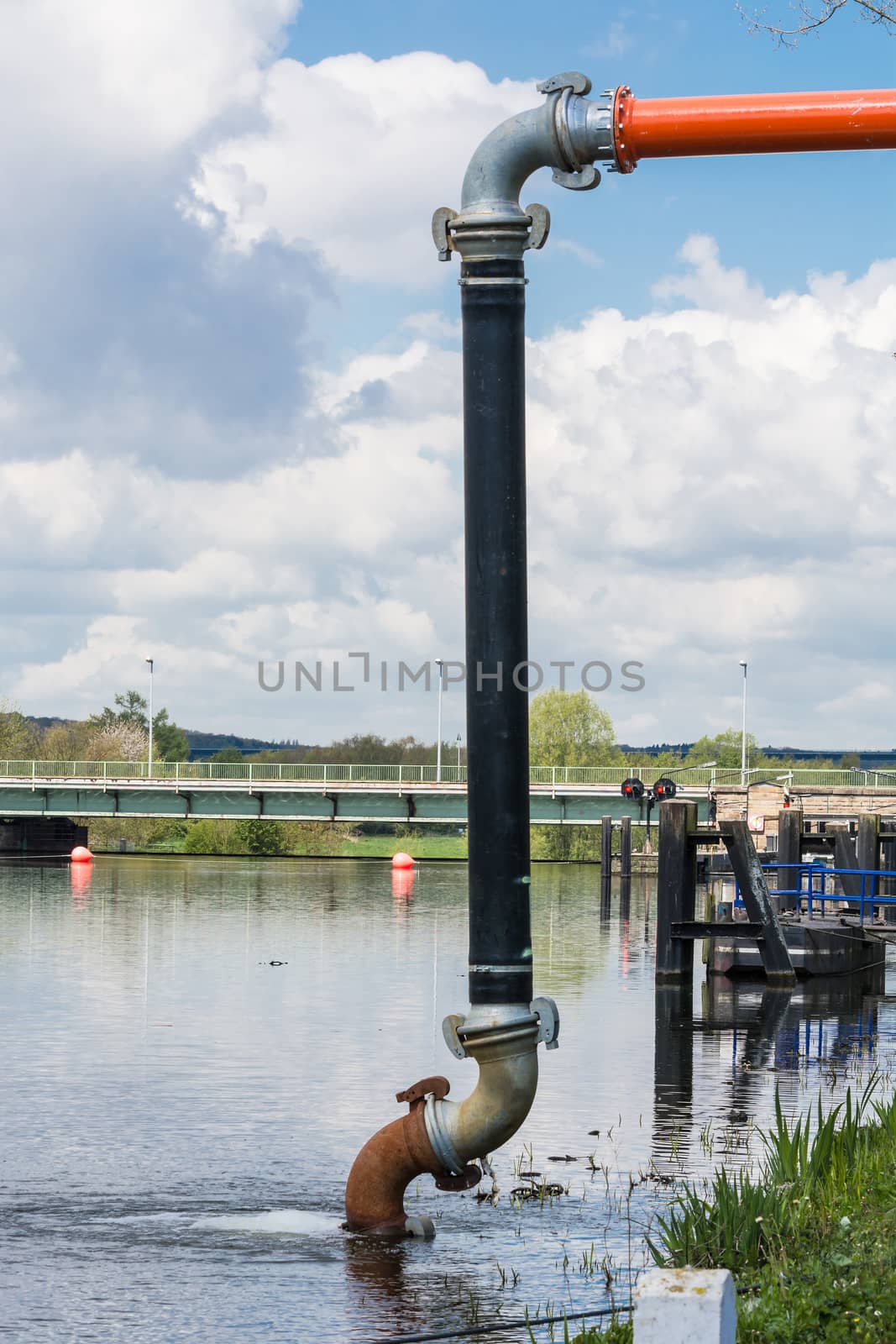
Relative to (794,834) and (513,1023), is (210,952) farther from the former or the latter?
(513,1023)

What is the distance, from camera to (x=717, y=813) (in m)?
73.6

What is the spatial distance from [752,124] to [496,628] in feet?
9.50

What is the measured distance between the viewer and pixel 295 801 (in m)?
76.1

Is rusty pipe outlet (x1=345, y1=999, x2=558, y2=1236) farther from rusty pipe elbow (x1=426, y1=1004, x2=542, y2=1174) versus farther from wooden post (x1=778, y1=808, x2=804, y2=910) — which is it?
wooden post (x1=778, y1=808, x2=804, y2=910)

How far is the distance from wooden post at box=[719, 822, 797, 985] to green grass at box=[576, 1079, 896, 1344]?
545 inches

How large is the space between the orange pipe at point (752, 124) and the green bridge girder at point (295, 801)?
63345mm

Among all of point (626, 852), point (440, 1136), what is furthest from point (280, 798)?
point (440, 1136)

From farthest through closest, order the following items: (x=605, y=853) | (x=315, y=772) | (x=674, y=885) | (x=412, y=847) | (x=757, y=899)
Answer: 1. (x=412, y=847)
2. (x=315, y=772)
3. (x=605, y=853)
4. (x=674, y=885)
5. (x=757, y=899)

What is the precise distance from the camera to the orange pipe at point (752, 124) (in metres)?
8.41

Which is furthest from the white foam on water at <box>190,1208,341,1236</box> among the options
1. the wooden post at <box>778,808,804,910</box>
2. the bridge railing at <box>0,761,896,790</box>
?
the bridge railing at <box>0,761,896,790</box>

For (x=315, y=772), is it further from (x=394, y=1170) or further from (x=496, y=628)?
(x=496, y=628)

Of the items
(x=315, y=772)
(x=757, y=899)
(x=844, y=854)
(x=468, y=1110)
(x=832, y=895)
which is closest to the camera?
(x=468, y=1110)

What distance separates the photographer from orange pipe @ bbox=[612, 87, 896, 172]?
8406 millimetres

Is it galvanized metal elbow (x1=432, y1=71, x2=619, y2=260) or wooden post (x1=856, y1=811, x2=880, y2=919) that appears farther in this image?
wooden post (x1=856, y1=811, x2=880, y2=919)
